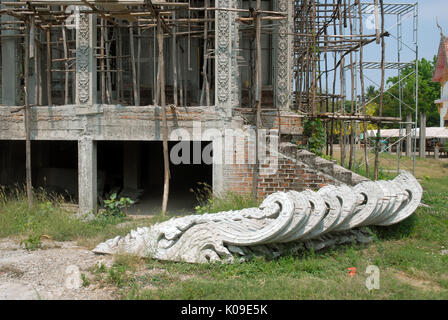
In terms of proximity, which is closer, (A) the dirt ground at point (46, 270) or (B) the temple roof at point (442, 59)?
(A) the dirt ground at point (46, 270)

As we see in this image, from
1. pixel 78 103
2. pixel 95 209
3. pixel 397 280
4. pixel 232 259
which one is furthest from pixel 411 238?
pixel 78 103

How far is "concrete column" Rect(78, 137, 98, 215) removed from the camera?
8898 millimetres

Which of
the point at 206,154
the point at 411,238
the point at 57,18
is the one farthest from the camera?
the point at 206,154

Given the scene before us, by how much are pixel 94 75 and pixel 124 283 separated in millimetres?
5765

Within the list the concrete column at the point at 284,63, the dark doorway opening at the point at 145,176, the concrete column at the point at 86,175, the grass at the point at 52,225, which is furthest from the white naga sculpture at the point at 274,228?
the dark doorway opening at the point at 145,176

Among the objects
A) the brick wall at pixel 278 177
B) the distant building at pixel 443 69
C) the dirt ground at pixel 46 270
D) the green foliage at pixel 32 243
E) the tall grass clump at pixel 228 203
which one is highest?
the distant building at pixel 443 69

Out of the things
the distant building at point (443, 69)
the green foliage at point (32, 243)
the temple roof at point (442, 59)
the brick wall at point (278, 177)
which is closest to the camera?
the green foliage at point (32, 243)

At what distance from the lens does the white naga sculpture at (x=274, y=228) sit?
5.45 m

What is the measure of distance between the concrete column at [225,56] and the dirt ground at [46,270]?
450cm

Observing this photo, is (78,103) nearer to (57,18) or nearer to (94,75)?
(94,75)

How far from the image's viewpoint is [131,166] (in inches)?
479

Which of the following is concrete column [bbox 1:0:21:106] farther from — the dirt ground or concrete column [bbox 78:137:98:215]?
the dirt ground

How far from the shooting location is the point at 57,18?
28.3ft

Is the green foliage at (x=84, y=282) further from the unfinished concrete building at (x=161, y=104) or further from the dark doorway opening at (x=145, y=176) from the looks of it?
the dark doorway opening at (x=145, y=176)
